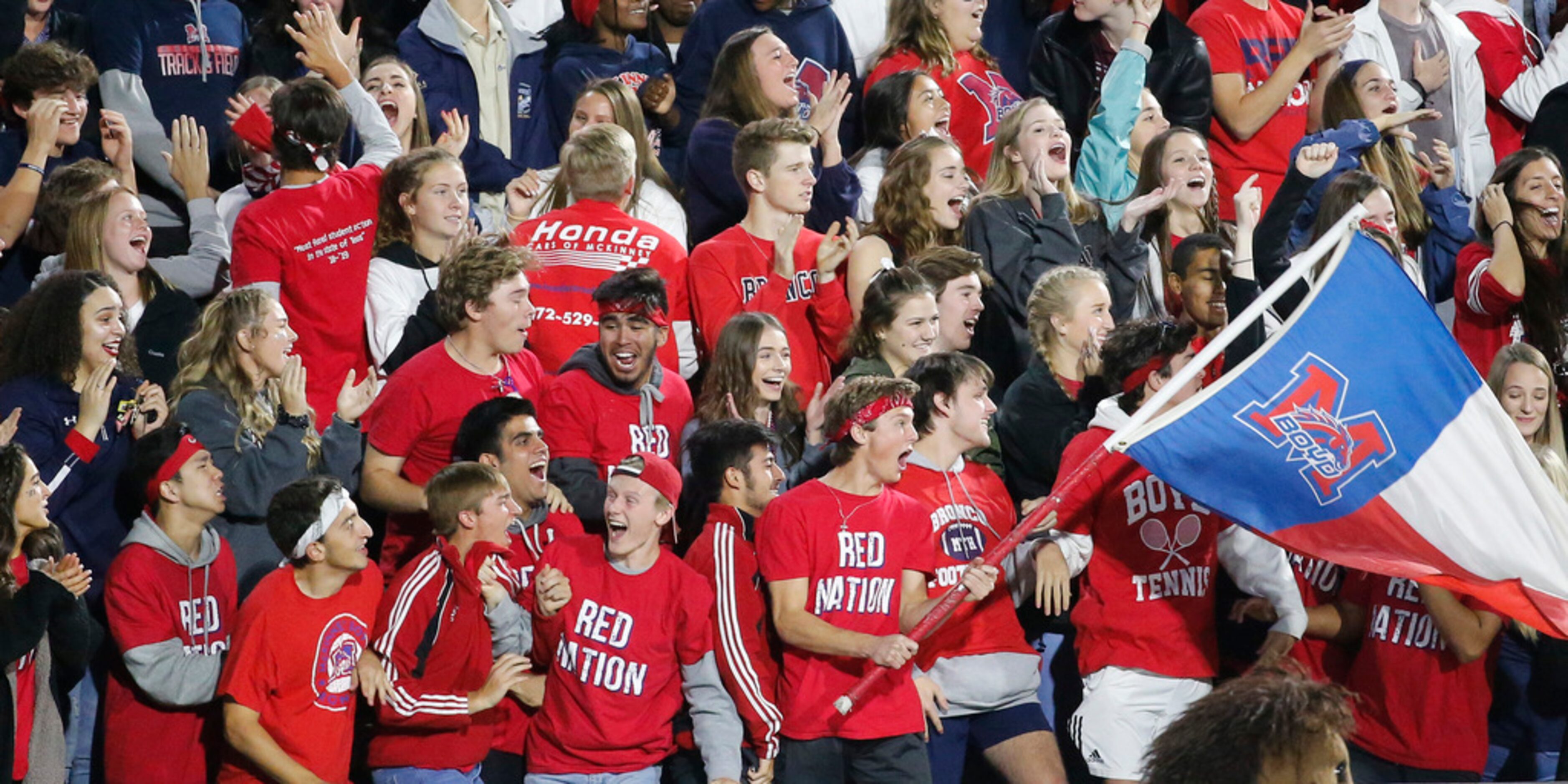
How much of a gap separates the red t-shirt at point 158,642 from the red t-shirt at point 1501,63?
7.66m

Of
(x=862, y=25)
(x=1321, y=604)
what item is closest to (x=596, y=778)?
(x=1321, y=604)

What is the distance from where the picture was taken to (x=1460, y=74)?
10.8m

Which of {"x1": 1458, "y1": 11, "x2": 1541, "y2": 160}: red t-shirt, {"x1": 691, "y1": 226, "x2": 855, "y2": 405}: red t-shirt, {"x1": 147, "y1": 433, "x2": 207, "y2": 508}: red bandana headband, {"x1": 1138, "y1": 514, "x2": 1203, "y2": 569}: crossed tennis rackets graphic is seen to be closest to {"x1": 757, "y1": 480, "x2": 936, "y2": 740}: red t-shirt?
{"x1": 1138, "y1": 514, "x2": 1203, "y2": 569}: crossed tennis rackets graphic

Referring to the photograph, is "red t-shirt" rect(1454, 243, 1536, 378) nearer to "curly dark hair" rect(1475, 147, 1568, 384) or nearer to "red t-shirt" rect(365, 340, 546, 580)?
"curly dark hair" rect(1475, 147, 1568, 384)

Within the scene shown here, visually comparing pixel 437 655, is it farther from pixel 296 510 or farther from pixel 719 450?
pixel 719 450

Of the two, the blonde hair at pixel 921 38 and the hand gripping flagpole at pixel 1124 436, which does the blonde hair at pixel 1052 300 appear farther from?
the blonde hair at pixel 921 38

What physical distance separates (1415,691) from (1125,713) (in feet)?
3.71

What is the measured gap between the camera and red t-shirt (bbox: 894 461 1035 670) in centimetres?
714

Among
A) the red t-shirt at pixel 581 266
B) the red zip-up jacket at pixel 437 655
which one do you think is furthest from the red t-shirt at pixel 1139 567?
the red zip-up jacket at pixel 437 655

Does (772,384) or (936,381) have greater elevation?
(936,381)

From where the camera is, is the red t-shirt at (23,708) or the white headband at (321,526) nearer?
the red t-shirt at (23,708)

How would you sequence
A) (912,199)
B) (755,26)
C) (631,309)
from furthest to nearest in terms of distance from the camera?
(755,26) → (912,199) → (631,309)

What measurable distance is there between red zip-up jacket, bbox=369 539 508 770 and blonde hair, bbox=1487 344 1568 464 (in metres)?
3.94

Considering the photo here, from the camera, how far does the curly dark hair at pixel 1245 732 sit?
4387 mm
